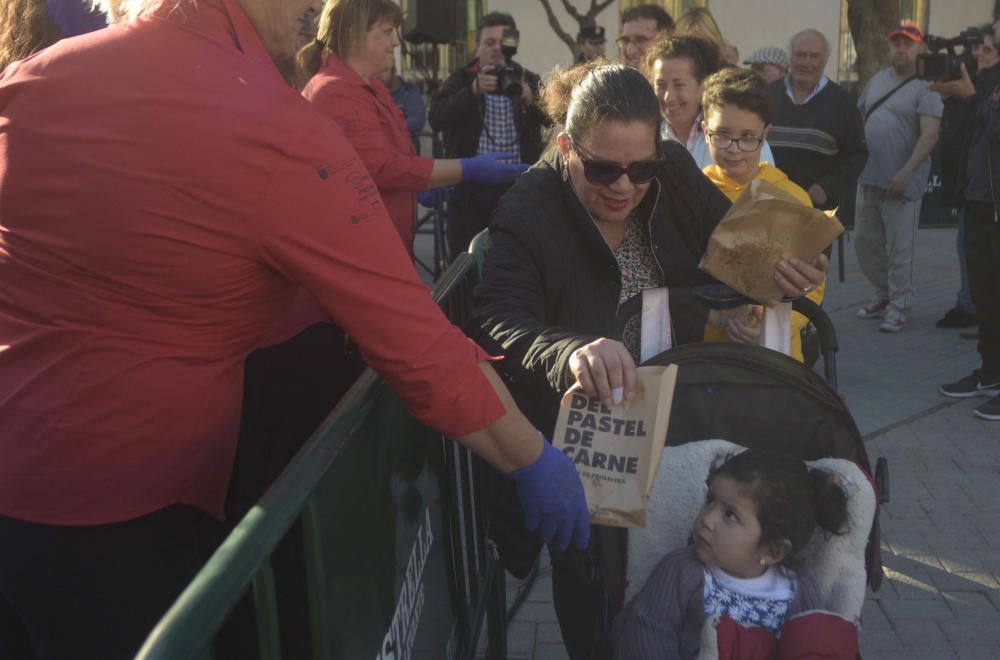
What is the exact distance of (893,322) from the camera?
7.61 m

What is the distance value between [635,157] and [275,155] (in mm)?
1181

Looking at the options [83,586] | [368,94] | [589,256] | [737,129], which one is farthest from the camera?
[368,94]

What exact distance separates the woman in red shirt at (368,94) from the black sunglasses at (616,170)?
5.21ft

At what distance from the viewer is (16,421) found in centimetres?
163

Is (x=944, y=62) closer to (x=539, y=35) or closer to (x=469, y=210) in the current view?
(x=469, y=210)

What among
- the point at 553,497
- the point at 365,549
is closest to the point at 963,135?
the point at 553,497

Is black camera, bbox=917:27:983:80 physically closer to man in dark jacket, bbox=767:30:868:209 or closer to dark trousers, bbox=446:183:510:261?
man in dark jacket, bbox=767:30:868:209

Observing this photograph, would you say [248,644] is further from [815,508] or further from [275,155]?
[815,508]

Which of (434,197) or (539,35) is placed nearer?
(434,197)

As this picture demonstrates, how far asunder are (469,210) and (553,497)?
15.9 ft

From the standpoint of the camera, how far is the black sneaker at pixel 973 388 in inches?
234

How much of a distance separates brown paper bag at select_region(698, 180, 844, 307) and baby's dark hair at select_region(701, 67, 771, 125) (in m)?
1.40

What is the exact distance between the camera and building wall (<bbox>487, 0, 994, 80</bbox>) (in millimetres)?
18719

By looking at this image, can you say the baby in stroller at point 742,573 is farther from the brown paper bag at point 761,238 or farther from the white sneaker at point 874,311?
the white sneaker at point 874,311
